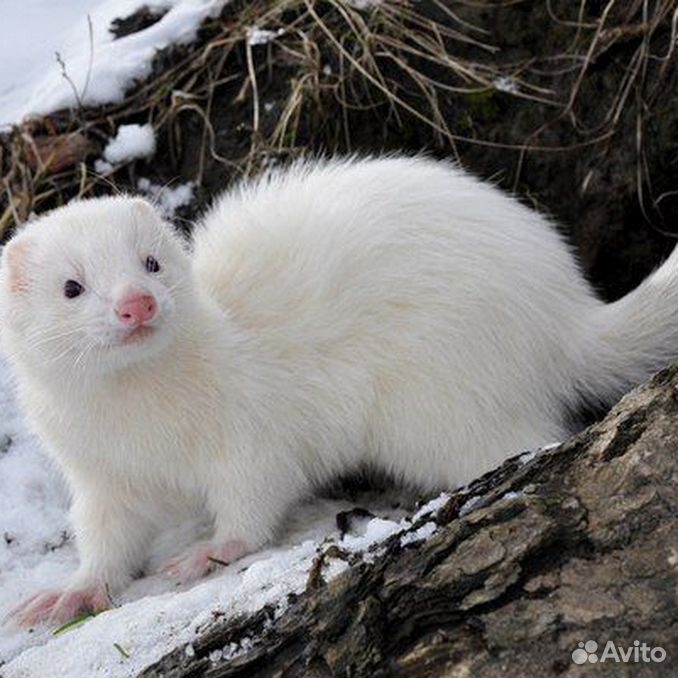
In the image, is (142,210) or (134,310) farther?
(142,210)

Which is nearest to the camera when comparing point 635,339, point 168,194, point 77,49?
point 635,339

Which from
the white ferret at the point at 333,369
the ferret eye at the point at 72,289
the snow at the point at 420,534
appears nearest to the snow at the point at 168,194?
the white ferret at the point at 333,369

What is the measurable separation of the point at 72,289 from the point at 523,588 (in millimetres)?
1893

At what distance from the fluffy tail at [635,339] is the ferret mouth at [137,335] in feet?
4.97

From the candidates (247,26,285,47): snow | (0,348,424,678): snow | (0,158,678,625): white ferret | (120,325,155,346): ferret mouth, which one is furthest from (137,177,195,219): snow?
(120,325,155,346): ferret mouth

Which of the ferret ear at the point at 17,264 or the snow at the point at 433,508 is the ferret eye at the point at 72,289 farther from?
the snow at the point at 433,508

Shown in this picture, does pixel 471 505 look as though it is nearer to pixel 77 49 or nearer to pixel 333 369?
→ pixel 333 369

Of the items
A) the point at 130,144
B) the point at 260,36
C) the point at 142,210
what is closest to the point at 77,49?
the point at 130,144

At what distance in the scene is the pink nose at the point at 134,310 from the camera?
11.2ft

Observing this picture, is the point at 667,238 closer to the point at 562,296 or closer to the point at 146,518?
the point at 562,296

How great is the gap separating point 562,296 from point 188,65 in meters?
2.39

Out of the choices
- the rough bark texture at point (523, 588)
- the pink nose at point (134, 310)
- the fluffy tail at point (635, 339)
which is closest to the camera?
the rough bark texture at point (523, 588)

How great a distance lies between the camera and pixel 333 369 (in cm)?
405

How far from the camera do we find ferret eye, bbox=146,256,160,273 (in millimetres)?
3705
